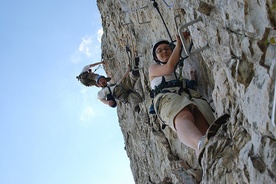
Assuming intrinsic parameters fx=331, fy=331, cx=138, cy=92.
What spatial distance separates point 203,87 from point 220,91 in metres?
1.68

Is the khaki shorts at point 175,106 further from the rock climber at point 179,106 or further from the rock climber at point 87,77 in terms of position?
the rock climber at point 87,77

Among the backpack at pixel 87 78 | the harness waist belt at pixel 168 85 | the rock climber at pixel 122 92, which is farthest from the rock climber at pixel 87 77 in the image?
the harness waist belt at pixel 168 85

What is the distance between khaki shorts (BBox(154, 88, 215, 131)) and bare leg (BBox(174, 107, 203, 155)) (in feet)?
0.27

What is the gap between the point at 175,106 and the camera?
503 cm

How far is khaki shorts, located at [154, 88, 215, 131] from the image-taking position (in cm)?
502

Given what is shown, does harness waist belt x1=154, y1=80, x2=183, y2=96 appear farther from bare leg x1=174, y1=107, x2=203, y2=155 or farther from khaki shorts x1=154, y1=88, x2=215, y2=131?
bare leg x1=174, y1=107, x2=203, y2=155

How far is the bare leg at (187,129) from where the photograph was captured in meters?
4.44

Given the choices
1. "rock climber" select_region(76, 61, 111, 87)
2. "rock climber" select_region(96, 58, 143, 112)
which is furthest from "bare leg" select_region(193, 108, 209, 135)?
"rock climber" select_region(76, 61, 111, 87)

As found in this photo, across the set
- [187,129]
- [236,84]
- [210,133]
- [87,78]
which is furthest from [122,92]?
[236,84]

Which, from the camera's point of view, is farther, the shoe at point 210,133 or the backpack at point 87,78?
the backpack at point 87,78

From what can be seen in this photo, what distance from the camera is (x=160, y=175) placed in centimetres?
878

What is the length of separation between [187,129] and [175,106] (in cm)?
52

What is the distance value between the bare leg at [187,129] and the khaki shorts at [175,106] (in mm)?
83

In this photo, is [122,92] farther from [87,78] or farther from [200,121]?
[200,121]
